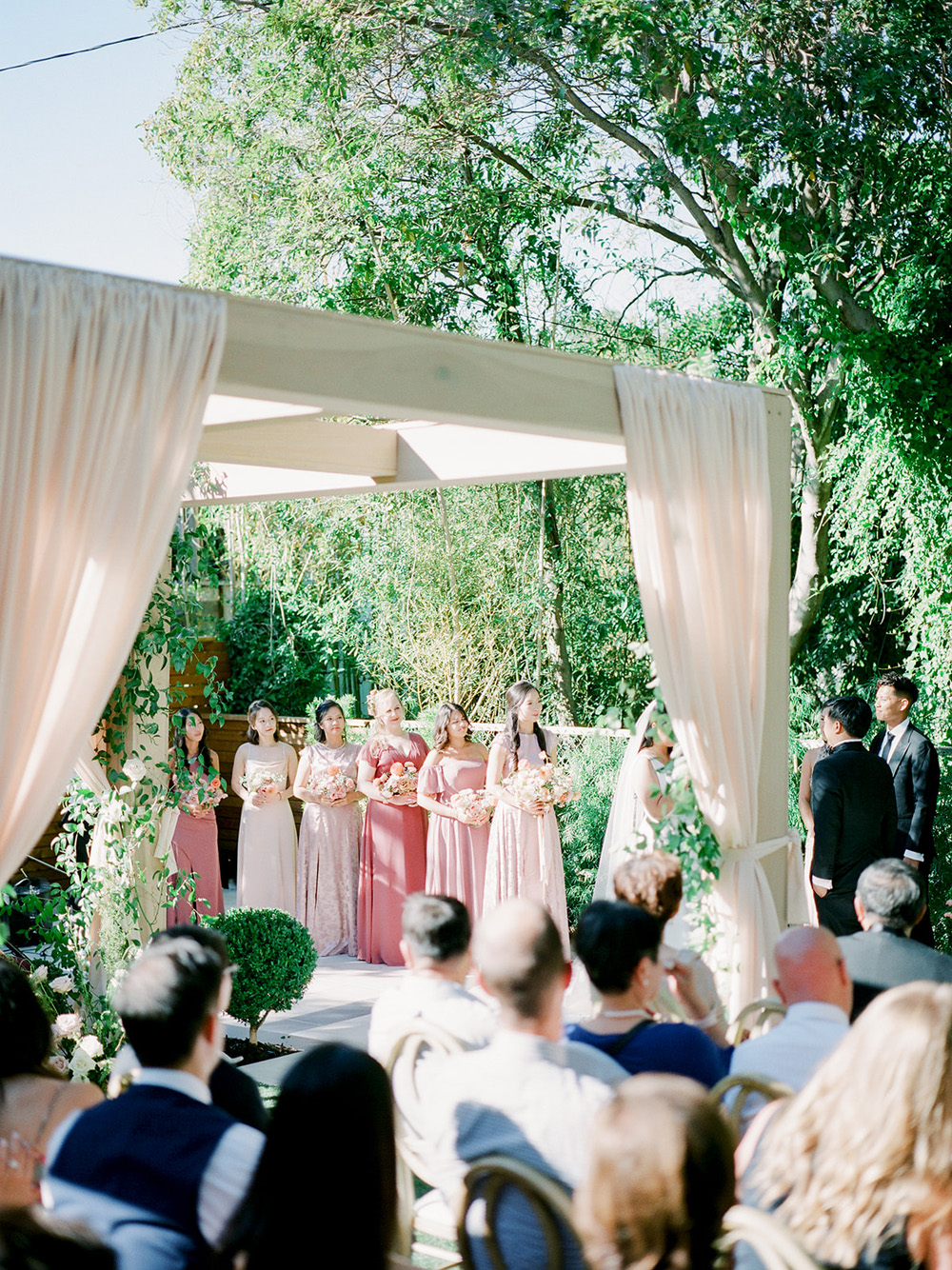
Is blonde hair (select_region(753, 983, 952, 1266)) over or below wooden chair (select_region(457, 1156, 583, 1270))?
over

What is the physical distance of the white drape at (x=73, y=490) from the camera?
3.15 m

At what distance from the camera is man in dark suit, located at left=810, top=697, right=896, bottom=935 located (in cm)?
571

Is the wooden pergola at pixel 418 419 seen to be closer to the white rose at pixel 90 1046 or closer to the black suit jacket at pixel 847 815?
the black suit jacket at pixel 847 815

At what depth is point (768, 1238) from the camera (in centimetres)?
195

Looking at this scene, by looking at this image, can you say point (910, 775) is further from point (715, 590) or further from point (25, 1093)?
point (25, 1093)

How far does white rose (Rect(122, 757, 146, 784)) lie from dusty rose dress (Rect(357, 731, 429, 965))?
9.52 feet

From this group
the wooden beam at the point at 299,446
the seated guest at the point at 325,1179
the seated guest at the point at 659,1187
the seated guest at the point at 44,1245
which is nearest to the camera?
the seated guest at the point at 44,1245

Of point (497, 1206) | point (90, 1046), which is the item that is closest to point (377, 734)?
Answer: point (90, 1046)

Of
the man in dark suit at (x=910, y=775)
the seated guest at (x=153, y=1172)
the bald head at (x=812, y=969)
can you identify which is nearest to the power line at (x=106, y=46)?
the man in dark suit at (x=910, y=775)

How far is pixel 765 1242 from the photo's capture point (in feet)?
6.42

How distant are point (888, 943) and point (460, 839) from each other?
4.14 meters

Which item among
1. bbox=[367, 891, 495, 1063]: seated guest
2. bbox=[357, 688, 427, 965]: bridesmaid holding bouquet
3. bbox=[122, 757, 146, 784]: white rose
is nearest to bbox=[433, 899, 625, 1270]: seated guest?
bbox=[367, 891, 495, 1063]: seated guest

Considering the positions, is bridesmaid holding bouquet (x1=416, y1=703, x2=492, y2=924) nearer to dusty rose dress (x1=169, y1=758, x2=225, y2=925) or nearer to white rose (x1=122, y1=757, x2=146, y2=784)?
dusty rose dress (x1=169, y1=758, x2=225, y2=925)

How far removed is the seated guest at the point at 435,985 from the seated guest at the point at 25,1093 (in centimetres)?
78
